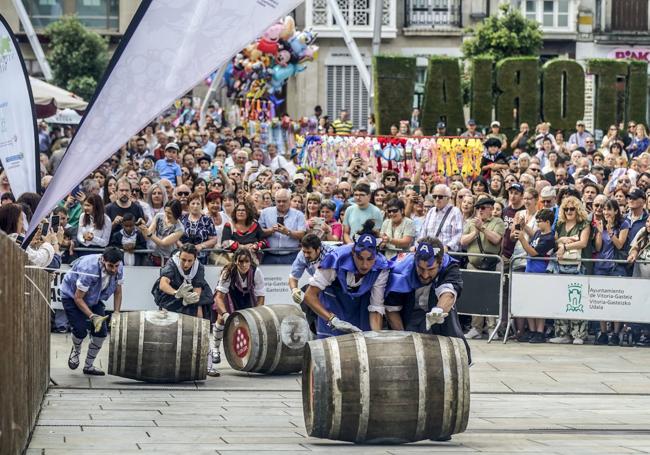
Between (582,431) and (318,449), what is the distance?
2660 millimetres

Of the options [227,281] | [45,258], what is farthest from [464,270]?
[45,258]

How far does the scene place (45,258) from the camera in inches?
562

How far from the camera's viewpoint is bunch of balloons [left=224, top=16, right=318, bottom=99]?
118 feet

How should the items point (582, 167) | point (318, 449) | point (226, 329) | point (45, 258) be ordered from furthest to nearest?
point (582, 167)
point (226, 329)
point (45, 258)
point (318, 449)

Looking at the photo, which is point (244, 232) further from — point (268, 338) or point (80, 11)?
point (80, 11)

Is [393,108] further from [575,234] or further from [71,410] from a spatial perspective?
[71,410]

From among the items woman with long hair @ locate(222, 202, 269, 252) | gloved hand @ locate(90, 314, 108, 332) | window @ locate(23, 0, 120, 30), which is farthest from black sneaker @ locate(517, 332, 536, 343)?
window @ locate(23, 0, 120, 30)

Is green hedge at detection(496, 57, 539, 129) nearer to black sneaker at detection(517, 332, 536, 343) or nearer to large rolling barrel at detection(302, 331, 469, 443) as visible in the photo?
black sneaker at detection(517, 332, 536, 343)

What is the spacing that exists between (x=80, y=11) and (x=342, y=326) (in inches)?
1906

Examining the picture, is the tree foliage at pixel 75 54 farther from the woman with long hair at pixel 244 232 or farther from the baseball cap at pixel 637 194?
the baseball cap at pixel 637 194

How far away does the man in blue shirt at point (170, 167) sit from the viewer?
23484 mm

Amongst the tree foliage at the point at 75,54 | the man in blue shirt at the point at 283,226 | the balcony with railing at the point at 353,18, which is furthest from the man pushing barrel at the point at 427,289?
the balcony with railing at the point at 353,18

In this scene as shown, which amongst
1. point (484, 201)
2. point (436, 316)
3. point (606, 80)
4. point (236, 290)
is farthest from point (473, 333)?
point (606, 80)

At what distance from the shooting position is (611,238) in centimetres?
1906
